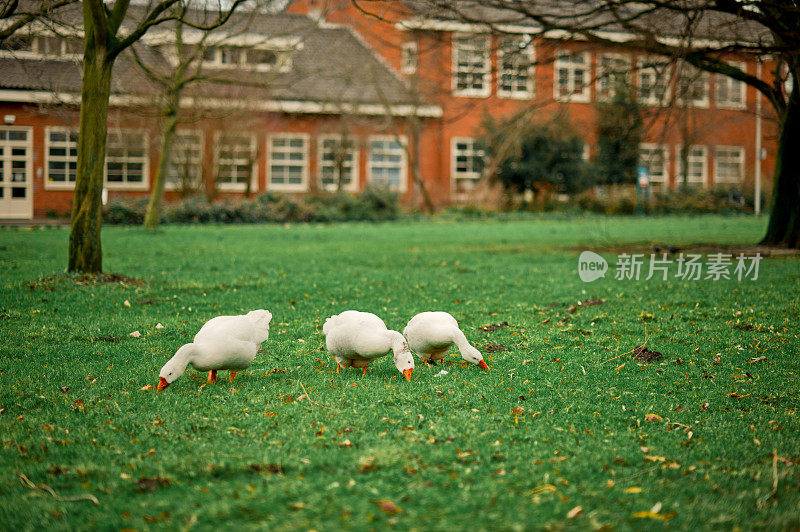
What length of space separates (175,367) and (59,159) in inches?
1103

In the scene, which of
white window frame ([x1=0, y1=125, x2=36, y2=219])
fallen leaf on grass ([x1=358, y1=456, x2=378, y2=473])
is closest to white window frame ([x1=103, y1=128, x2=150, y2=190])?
white window frame ([x1=0, y1=125, x2=36, y2=219])

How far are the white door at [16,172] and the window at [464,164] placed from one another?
18028mm

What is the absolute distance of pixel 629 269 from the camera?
1197 cm

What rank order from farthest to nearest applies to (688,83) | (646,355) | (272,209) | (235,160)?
(235,160) < (272,209) < (688,83) < (646,355)

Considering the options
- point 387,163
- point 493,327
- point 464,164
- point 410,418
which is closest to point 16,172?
point 387,163

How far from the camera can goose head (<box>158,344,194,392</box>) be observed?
4.93 m

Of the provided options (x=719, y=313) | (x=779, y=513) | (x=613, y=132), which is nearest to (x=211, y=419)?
(x=779, y=513)

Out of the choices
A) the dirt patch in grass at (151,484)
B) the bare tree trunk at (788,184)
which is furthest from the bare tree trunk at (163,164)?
the dirt patch in grass at (151,484)

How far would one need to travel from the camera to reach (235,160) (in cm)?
3094

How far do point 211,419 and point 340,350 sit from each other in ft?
3.69

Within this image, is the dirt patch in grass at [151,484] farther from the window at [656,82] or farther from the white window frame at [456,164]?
the white window frame at [456,164]

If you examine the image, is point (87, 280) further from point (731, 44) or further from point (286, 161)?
point (286, 161)

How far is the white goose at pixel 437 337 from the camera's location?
5.39m

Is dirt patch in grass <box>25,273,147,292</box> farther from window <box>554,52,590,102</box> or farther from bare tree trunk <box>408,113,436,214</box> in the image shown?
bare tree trunk <box>408,113,436,214</box>
